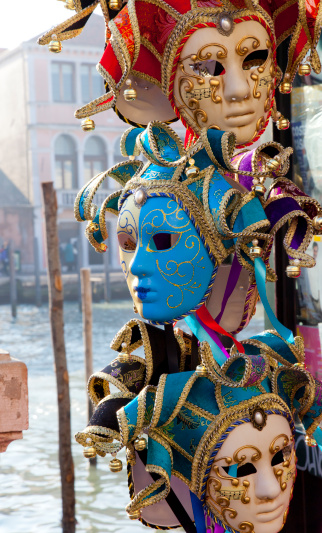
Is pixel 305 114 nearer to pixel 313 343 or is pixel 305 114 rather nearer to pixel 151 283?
pixel 313 343

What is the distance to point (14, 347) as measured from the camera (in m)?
16.2

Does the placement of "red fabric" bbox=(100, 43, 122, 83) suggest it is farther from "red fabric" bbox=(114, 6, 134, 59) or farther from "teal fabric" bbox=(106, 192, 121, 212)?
"teal fabric" bbox=(106, 192, 121, 212)

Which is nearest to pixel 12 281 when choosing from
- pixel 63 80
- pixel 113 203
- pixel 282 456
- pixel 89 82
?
pixel 89 82

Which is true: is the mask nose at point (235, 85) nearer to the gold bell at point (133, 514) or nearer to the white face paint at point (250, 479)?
the white face paint at point (250, 479)

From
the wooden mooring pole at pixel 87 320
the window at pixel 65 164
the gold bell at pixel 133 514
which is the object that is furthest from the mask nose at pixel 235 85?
the window at pixel 65 164

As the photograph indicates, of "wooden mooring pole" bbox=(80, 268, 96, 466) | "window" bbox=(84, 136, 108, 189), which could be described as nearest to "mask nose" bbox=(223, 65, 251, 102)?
"wooden mooring pole" bbox=(80, 268, 96, 466)

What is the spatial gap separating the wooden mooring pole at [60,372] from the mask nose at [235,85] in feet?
11.3

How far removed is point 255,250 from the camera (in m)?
1.51

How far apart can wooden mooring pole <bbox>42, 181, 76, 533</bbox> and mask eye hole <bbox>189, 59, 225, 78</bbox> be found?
3.42m

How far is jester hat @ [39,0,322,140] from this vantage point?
158cm

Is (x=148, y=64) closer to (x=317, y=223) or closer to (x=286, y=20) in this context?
(x=286, y=20)

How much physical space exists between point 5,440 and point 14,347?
47.7ft

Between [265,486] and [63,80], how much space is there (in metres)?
21.6

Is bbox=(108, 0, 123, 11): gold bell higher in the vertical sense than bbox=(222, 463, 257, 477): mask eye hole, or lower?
higher
